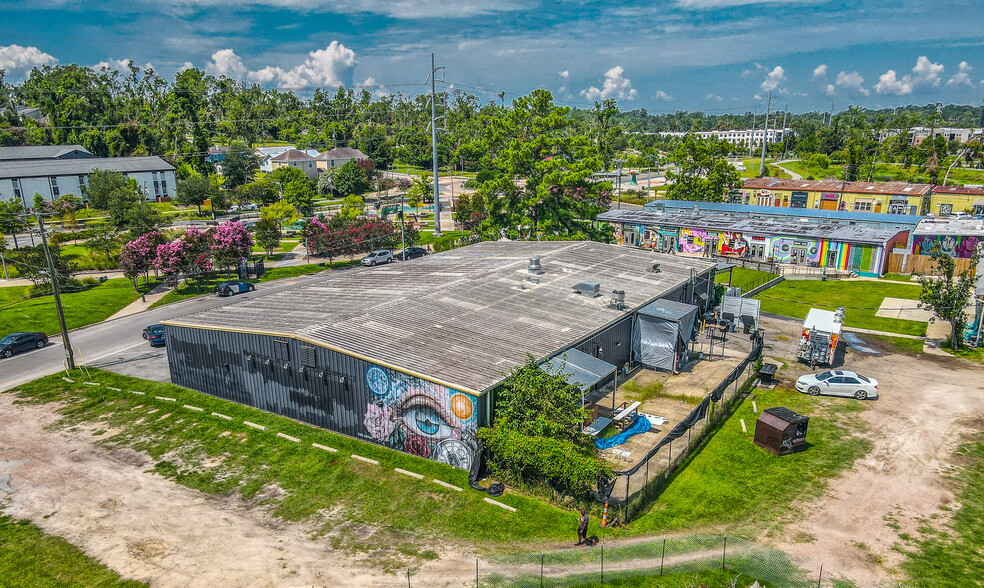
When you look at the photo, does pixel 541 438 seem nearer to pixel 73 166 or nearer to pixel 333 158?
pixel 73 166

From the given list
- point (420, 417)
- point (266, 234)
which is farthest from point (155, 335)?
point (266, 234)

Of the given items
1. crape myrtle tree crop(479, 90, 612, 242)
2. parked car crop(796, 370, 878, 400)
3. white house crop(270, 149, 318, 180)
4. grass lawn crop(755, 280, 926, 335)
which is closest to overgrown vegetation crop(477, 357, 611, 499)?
parked car crop(796, 370, 878, 400)

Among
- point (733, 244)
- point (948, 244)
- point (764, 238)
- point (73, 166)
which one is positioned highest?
point (73, 166)

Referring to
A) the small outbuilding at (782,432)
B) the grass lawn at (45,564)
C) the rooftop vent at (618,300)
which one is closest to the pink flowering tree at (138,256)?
the grass lawn at (45,564)

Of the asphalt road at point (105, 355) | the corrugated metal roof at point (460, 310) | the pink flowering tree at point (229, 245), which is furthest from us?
the pink flowering tree at point (229, 245)

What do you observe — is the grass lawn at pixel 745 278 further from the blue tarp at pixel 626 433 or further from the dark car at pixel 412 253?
the dark car at pixel 412 253
